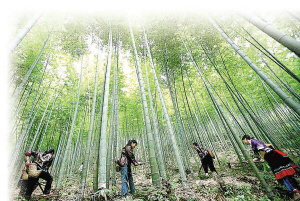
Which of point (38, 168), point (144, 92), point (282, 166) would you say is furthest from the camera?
point (38, 168)

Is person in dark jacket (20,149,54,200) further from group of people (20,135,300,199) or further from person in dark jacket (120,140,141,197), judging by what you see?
person in dark jacket (120,140,141,197)

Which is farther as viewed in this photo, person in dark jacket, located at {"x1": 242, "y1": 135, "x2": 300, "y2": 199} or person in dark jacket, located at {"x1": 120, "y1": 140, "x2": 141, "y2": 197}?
person in dark jacket, located at {"x1": 120, "y1": 140, "x2": 141, "y2": 197}

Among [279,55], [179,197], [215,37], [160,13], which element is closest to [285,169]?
[179,197]

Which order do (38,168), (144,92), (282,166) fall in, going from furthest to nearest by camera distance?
(38,168), (144,92), (282,166)

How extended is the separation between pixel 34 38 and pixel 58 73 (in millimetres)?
1403

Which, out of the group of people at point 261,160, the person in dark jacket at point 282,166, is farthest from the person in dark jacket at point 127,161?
the person in dark jacket at point 282,166

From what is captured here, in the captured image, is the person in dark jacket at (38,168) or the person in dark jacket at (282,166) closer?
the person in dark jacket at (282,166)

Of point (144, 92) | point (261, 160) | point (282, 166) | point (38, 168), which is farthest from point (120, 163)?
point (282, 166)

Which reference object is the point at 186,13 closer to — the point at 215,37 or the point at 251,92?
the point at 215,37

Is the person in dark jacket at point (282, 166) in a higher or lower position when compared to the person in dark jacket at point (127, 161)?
lower

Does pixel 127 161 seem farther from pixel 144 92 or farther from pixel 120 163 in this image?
pixel 144 92

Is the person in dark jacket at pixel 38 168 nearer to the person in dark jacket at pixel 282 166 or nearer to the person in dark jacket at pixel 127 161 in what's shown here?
the person in dark jacket at pixel 127 161

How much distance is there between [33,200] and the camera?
2.45 meters

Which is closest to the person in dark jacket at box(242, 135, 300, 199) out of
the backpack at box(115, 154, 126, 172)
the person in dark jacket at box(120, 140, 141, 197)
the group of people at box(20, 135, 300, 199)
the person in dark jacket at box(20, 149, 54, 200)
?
the group of people at box(20, 135, 300, 199)
